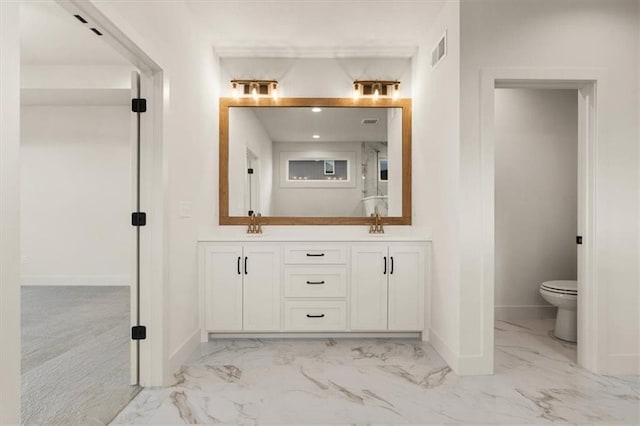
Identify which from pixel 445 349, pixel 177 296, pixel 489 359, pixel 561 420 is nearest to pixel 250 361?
pixel 177 296

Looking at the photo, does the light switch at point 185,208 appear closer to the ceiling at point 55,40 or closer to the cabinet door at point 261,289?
the cabinet door at point 261,289

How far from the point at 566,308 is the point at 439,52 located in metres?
2.30

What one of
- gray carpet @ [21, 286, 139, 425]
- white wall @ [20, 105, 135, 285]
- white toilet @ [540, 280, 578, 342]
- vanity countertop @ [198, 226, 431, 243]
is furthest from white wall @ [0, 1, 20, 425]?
white wall @ [20, 105, 135, 285]

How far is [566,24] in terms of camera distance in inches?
102

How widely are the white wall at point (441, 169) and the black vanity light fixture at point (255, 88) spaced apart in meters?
1.34

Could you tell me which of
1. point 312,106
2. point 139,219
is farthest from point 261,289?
point 312,106

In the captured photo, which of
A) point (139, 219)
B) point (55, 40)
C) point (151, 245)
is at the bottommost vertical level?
point (151, 245)

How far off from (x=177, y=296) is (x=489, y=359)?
2158mm

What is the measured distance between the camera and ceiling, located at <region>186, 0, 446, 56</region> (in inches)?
112

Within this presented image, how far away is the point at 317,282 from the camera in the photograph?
322 centimetres

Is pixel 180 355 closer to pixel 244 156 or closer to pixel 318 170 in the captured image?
pixel 244 156

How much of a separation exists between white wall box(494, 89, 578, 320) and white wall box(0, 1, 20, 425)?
12.3 feet

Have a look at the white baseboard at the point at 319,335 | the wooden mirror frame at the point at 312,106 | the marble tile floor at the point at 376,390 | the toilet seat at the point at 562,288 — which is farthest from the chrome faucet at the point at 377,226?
the toilet seat at the point at 562,288

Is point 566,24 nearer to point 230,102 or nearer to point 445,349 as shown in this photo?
point 445,349
